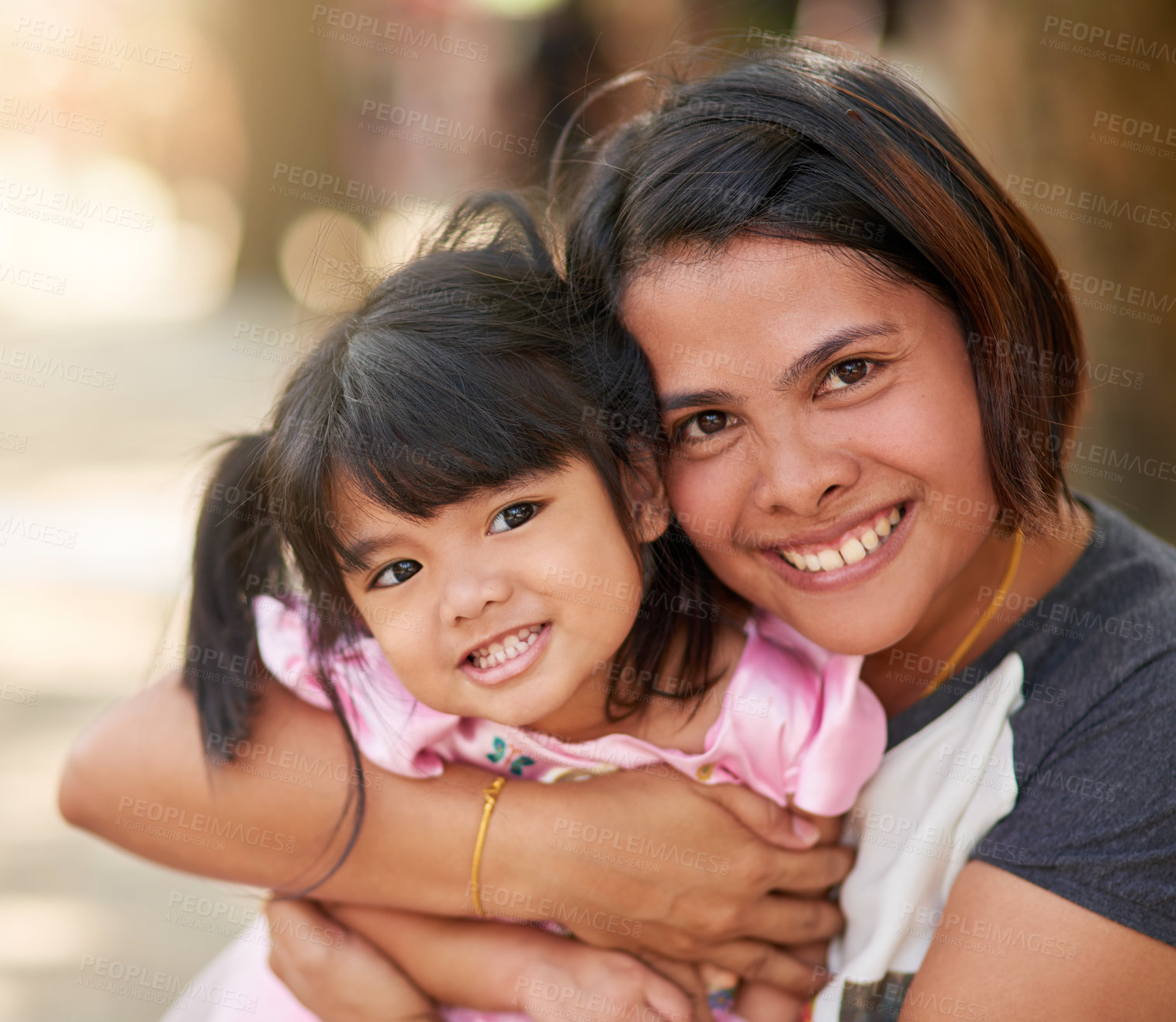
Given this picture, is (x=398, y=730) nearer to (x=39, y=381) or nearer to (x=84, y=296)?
(x=39, y=381)

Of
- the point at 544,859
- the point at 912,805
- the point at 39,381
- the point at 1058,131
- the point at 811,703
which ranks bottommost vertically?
the point at 39,381

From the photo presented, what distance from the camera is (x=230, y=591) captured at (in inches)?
75.4

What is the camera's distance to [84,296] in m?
13.5

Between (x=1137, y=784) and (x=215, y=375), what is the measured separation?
29.0ft

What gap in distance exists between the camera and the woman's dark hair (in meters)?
1.54

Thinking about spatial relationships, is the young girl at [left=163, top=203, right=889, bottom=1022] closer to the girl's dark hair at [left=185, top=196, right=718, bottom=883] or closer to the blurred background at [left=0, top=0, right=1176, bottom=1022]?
the girl's dark hair at [left=185, top=196, right=718, bottom=883]

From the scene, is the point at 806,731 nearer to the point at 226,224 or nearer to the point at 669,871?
the point at 669,871

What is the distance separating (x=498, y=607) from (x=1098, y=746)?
87 centimetres

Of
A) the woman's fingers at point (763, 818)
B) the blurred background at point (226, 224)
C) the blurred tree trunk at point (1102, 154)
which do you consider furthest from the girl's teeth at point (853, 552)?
the blurred tree trunk at point (1102, 154)

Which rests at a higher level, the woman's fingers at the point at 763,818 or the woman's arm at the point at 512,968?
the woman's fingers at the point at 763,818

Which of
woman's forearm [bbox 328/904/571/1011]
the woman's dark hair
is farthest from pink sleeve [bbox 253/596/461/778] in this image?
the woman's dark hair

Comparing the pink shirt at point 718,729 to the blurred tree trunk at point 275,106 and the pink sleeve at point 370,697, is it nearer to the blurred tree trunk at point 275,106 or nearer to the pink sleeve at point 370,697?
the pink sleeve at point 370,697

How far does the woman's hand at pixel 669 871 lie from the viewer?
1735 millimetres

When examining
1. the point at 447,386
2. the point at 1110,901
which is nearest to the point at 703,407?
the point at 447,386
